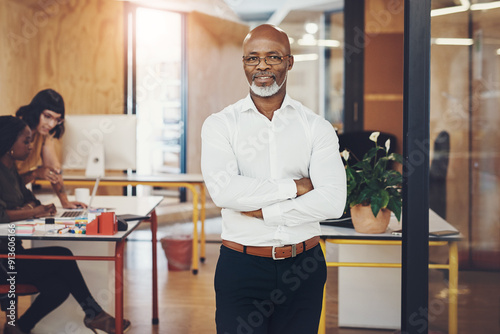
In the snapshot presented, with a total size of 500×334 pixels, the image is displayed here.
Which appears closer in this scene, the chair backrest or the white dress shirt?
the white dress shirt

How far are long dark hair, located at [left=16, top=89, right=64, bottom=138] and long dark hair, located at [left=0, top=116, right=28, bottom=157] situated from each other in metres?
0.77

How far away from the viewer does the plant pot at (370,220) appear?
248cm

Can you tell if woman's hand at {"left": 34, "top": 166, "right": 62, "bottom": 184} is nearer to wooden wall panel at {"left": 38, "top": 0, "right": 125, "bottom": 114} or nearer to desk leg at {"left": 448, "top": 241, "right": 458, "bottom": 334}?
desk leg at {"left": 448, "top": 241, "right": 458, "bottom": 334}

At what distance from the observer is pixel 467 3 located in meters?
4.39

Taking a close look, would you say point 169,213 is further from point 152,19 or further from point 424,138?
point 424,138

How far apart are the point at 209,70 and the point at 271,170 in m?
6.21

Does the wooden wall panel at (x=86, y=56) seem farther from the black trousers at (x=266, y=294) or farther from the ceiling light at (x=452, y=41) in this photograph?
the black trousers at (x=266, y=294)

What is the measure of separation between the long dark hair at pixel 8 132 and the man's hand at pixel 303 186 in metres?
1.69

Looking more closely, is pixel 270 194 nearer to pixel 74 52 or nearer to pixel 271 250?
pixel 271 250

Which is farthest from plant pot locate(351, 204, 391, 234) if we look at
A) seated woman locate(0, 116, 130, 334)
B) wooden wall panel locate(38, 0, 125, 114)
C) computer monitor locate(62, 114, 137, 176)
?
wooden wall panel locate(38, 0, 125, 114)

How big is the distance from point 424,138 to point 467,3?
338 cm

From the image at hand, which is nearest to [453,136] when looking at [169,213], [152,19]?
[169,213]

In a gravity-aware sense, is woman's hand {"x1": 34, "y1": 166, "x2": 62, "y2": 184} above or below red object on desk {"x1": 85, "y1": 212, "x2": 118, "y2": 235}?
above

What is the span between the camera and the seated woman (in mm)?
2629
